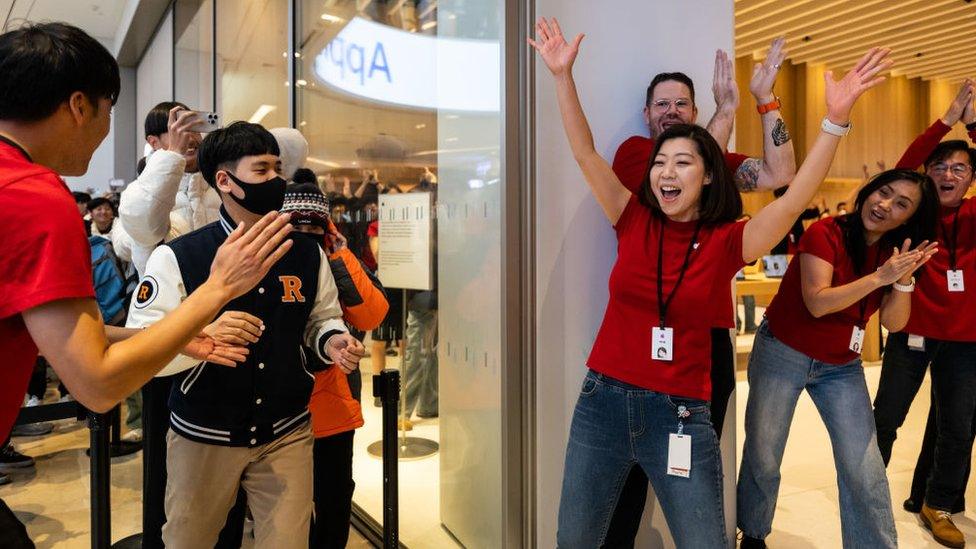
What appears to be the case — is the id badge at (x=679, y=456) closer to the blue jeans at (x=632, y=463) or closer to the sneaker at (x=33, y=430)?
the blue jeans at (x=632, y=463)

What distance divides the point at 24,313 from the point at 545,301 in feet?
4.89

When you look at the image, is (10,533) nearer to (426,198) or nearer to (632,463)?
(632,463)

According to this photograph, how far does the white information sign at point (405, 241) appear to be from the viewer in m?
2.77

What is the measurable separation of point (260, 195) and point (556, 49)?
0.93 metres

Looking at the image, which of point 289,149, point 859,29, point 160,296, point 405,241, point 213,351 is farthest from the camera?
point 859,29

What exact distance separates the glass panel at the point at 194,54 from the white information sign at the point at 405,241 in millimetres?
3670

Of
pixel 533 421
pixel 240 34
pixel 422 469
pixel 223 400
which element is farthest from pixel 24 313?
pixel 240 34

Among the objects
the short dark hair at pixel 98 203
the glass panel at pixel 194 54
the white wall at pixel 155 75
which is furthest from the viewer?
the white wall at pixel 155 75

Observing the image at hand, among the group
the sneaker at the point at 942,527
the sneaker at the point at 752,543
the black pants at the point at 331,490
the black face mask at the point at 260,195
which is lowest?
the sneaker at the point at 942,527

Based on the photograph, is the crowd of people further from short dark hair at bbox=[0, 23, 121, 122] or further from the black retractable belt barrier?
the black retractable belt barrier

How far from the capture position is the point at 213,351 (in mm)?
1349

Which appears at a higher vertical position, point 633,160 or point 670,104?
point 670,104

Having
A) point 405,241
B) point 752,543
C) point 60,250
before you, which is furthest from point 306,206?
point 752,543

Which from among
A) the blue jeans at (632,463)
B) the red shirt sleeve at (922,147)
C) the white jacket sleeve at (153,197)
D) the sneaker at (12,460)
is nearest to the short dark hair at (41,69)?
the white jacket sleeve at (153,197)
